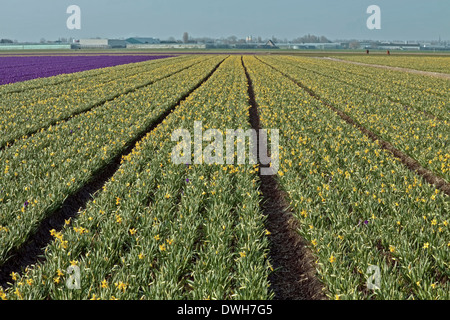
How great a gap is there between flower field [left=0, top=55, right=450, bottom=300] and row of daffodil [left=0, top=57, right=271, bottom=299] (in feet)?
0.10

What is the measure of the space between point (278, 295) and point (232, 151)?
20.8ft

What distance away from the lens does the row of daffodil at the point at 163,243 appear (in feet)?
14.8

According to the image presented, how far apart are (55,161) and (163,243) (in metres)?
5.60

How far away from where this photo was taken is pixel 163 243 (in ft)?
18.1

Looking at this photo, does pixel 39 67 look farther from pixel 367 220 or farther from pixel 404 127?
pixel 367 220

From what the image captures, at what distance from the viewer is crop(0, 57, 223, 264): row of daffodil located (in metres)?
6.38

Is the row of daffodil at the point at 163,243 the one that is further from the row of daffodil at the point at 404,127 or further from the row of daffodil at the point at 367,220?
the row of daffodil at the point at 404,127

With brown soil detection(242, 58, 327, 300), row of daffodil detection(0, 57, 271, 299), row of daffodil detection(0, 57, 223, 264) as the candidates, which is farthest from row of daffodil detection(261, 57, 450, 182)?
row of daffodil detection(0, 57, 223, 264)

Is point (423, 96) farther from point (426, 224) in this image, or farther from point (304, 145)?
point (426, 224)

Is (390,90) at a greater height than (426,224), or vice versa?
(390,90)

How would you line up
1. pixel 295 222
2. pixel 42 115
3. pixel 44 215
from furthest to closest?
pixel 42 115
pixel 295 222
pixel 44 215

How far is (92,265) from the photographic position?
194 inches

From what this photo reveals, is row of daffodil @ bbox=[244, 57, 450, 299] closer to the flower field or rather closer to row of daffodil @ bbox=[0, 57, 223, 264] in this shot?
the flower field

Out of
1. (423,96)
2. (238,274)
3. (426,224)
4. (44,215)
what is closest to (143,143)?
(44,215)
